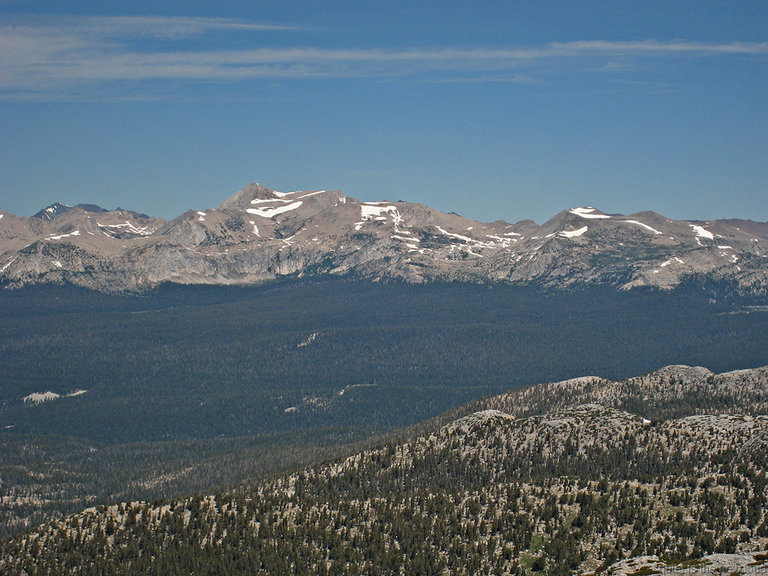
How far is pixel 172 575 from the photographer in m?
169

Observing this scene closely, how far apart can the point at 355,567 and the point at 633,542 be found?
39.3 meters

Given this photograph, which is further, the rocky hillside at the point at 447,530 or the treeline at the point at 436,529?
the treeline at the point at 436,529

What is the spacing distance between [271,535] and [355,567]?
737 inches

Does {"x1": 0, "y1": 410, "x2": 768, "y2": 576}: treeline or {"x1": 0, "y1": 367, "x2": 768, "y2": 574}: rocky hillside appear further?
{"x1": 0, "y1": 410, "x2": 768, "y2": 576}: treeline

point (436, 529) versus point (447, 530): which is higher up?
point (436, 529)

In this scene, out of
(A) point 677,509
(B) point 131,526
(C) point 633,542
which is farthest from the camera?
(B) point 131,526

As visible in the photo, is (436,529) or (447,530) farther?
(447,530)

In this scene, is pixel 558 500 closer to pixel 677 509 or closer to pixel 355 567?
pixel 677 509

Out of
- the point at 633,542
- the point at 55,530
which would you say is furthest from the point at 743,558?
the point at 55,530

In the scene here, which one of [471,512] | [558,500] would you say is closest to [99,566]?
[471,512]

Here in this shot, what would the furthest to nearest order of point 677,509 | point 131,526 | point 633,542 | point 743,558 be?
1. point 131,526
2. point 677,509
3. point 633,542
4. point 743,558

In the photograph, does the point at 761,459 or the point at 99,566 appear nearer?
the point at 99,566

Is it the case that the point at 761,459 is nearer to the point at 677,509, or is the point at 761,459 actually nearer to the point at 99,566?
the point at 677,509

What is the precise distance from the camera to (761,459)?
632 feet
